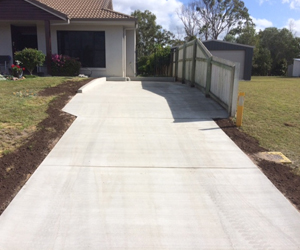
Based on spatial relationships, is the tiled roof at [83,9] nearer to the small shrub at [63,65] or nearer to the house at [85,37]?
the house at [85,37]

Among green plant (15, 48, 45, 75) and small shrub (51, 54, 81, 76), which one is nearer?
green plant (15, 48, 45, 75)

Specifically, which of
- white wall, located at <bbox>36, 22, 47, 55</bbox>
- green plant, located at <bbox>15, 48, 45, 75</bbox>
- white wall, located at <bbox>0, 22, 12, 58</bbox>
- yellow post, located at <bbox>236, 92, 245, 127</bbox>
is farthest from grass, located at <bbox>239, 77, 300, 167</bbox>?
white wall, located at <bbox>0, 22, 12, 58</bbox>

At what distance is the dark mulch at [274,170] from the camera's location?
A: 14.6ft

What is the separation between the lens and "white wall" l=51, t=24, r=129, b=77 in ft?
54.8

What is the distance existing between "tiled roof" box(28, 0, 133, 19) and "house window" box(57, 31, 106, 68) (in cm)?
89

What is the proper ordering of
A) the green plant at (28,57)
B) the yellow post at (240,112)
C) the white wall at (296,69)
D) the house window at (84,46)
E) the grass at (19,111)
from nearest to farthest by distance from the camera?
the grass at (19,111) → the yellow post at (240,112) → the green plant at (28,57) → the house window at (84,46) → the white wall at (296,69)

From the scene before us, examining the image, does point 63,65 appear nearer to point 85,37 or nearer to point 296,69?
point 85,37

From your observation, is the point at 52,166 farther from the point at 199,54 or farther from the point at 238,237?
the point at 199,54

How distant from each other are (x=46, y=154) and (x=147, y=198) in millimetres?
2254

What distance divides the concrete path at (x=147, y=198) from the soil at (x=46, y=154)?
0.51ft

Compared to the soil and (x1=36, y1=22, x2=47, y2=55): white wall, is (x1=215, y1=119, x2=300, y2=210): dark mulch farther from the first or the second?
(x1=36, y1=22, x2=47, y2=55): white wall

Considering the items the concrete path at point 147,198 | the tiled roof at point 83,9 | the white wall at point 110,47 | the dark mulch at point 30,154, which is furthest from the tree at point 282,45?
the concrete path at point 147,198


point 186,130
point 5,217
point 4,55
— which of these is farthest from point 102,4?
point 5,217

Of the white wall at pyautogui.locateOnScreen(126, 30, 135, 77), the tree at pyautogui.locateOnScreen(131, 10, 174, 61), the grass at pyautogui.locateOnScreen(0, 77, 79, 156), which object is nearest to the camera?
the grass at pyautogui.locateOnScreen(0, 77, 79, 156)
